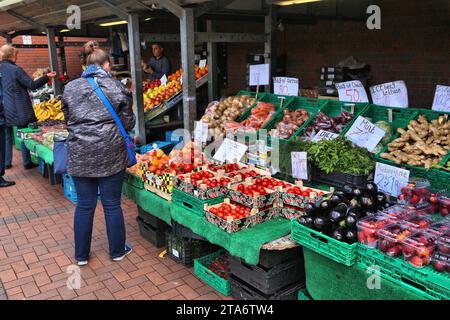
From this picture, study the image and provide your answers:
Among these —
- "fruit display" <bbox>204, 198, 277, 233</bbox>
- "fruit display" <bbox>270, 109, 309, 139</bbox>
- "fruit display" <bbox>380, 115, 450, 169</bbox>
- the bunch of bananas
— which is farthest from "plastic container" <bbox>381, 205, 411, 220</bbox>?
the bunch of bananas

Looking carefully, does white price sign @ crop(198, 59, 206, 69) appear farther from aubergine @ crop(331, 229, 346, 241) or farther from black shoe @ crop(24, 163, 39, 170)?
aubergine @ crop(331, 229, 346, 241)

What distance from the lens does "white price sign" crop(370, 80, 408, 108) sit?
4094 millimetres

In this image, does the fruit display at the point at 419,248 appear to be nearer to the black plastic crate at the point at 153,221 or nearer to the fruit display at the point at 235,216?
the fruit display at the point at 235,216

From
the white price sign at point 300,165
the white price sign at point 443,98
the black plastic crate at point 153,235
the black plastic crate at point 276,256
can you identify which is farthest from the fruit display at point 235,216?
the white price sign at point 443,98

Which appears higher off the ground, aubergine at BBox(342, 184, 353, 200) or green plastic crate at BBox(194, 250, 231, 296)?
aubergine at BBox(342, 184, 353, 200)

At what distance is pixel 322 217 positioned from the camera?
2.77 meters

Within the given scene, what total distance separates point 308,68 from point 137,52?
5.40m

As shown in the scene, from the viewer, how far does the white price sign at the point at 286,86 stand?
511 cm

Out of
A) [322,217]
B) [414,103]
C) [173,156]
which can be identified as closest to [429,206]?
[322,217]

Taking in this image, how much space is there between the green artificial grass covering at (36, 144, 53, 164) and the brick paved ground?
68 cm

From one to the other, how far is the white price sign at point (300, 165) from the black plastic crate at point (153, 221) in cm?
149

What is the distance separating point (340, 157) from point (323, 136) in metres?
0.62

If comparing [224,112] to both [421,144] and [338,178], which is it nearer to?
[338,178]
